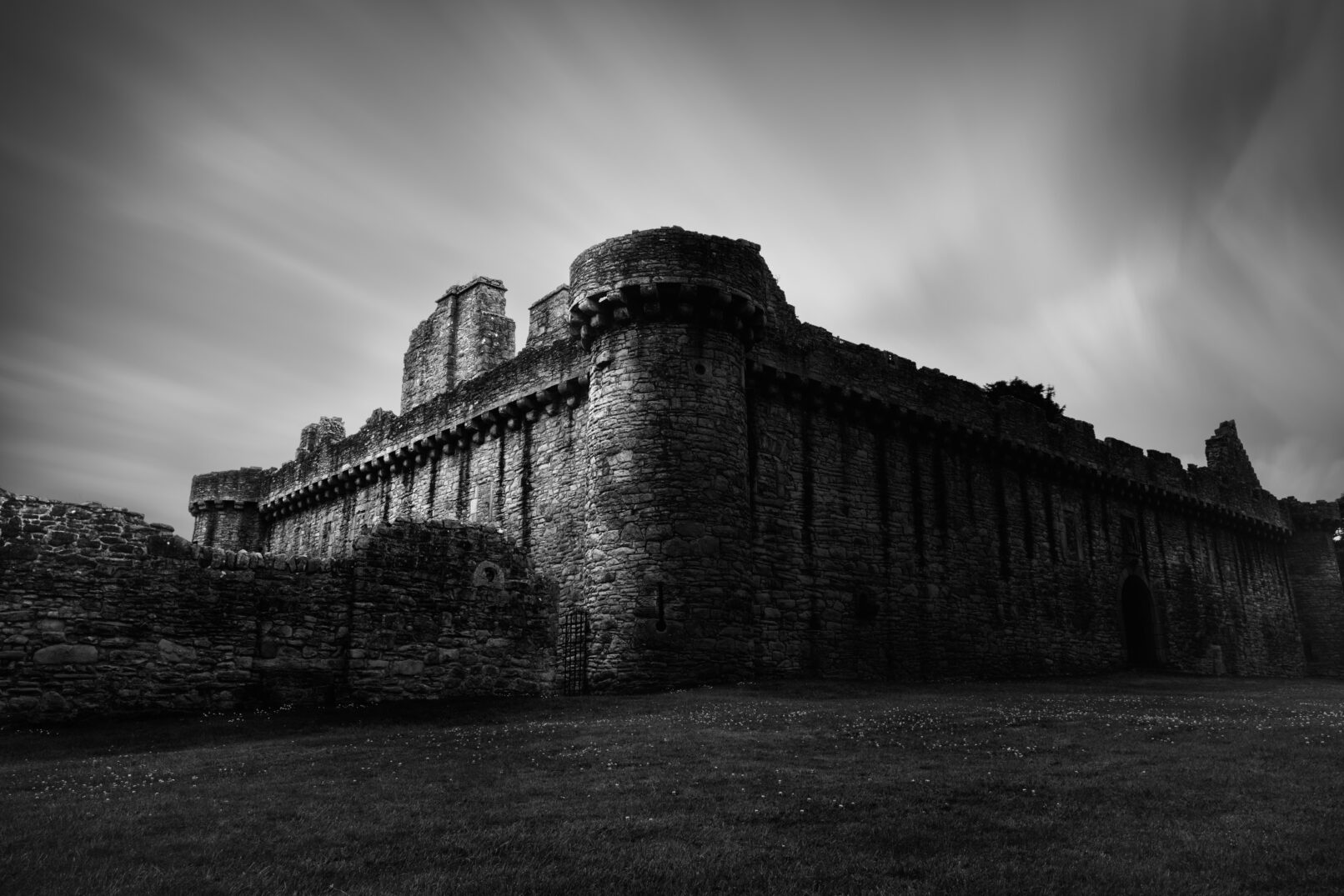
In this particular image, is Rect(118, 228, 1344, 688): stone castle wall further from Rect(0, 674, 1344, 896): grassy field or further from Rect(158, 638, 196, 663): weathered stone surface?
Rect(0, 674, 1344, 896): grassy field

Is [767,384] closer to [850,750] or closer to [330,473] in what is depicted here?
[850,750]

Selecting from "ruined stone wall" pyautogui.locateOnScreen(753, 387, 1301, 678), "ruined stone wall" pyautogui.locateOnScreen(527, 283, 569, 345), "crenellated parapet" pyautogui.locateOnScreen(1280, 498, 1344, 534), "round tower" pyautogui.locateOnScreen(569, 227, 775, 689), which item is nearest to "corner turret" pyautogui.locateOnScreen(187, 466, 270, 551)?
"ruined stone wall" pyautogui.locateOnScreen(527, 283, 569, 345)

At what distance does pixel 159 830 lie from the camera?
22.2 feet

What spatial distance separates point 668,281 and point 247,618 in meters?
10.8

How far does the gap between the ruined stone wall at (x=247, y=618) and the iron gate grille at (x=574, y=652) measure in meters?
1.89

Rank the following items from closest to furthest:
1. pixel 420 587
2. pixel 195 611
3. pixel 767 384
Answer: pixel 195 611 → pixel 420 587 → pixel 767 384

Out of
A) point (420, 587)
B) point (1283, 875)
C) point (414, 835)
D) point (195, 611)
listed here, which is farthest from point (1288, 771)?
point (195, 611)

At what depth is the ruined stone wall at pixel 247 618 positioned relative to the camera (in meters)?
12.6

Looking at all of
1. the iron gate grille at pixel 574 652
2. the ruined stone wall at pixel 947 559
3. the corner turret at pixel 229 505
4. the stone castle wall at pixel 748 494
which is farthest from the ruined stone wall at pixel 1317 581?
the corner turret at pixel 229 505

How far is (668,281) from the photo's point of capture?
66.8 ft

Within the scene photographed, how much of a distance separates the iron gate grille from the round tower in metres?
0.19

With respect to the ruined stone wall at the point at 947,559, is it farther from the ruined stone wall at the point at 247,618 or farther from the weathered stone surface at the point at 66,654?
the weathered stone surface at the point at 66,654

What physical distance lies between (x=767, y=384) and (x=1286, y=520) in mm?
33813

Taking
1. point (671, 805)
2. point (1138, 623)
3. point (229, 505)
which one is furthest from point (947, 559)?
point (229, 505)
